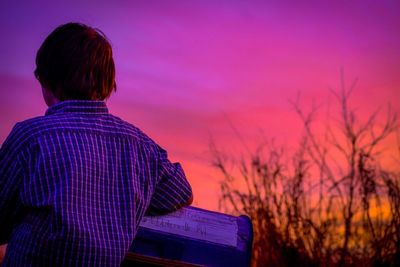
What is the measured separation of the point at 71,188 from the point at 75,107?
0.30 metres

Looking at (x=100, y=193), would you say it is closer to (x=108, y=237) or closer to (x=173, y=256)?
(x=108, y=237)

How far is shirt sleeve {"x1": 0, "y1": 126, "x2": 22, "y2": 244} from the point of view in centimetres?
186

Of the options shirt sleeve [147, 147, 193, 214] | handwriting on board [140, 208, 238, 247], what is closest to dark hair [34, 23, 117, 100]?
shirt sleeve [147, 147, 193, 214]

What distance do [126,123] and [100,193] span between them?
11.4 inches

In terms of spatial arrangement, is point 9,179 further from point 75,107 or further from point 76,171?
point 75,107

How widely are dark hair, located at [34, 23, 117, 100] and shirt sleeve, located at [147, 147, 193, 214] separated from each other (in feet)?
1.07

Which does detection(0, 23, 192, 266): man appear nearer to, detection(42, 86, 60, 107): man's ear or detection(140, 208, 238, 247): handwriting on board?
detection(42, 86, 60, 107): man's ear

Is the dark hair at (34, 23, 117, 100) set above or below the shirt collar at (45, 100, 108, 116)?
above

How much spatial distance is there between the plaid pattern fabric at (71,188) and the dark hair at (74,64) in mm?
50

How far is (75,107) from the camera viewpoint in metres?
2.00

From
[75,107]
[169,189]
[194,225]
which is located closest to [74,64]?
[75,107]

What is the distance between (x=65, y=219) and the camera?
5.81 ft

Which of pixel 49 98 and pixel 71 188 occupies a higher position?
pixel 49 98

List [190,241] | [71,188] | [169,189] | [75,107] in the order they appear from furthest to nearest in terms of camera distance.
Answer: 1. [190,241]
2. [169,189]
3. [75,107]
4. [71,188]
